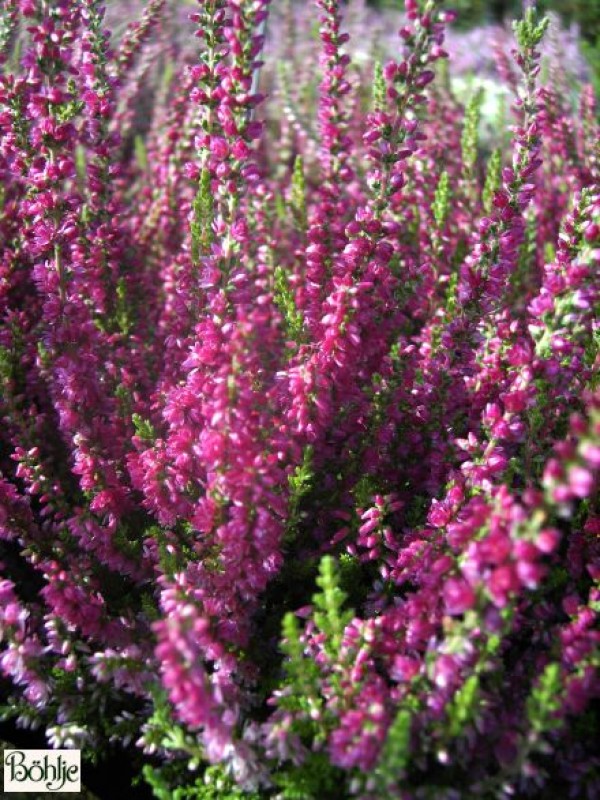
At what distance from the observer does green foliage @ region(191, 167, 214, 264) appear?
188 centimetres

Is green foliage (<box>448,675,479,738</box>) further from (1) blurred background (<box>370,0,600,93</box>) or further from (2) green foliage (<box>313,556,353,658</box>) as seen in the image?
(1) blurred background (<box>370,0,600,93</box>)

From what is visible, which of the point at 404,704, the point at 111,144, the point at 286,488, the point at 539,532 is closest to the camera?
the point at 539,532

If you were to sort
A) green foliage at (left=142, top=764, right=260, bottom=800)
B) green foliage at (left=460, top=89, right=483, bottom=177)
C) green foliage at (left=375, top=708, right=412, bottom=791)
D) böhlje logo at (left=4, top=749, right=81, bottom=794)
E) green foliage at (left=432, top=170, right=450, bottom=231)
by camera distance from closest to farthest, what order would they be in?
green foliage at (left=375, top=708, right=412, bottom=791) < green foliage at (left=142, top=764, right=260, bottom=800) < böhlje logo at (left=4, top=749, right=81, bottom=794) < green foliage at (left=432, top=170, right=450, bottom=231) < green foliage at (left=460, top=89, right=483, bottom=177)

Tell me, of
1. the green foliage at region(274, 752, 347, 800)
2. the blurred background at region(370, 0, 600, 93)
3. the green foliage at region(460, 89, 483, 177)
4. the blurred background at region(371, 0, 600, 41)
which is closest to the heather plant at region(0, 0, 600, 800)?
the green foliage at region(274, 752, 347, 800)

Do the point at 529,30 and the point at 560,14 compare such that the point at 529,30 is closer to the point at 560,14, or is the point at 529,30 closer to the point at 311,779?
the point at 311,779

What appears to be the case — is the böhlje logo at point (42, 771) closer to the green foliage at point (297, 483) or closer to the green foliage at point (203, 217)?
the green foliage at point (297, 483)

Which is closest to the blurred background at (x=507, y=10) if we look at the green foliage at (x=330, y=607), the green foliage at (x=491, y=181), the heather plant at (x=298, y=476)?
the green foliage at (x=491, y=181)

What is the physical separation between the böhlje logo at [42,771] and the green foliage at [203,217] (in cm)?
128

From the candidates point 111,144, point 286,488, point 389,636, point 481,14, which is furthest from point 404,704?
point 481,14

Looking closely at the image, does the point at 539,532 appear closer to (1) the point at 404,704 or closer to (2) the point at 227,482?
(1) the point at 404,704

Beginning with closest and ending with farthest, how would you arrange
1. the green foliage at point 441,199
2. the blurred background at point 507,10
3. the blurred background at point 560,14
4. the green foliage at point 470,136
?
the green foliage at point 441,199 → the green foliage at point 470,136 → the blurred background at point 560,14 → the blurred background at point 507,10

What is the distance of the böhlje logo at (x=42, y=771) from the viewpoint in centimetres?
166

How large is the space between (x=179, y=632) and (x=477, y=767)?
Result: 730mm

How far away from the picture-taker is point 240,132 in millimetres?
1602
